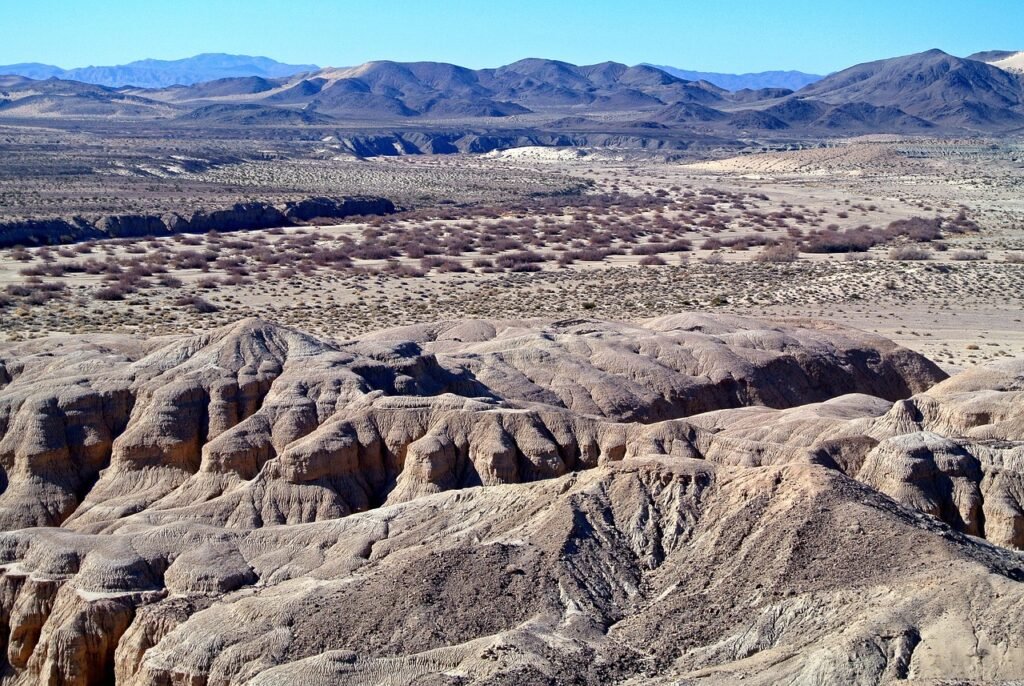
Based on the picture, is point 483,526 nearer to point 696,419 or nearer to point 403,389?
point 403,389

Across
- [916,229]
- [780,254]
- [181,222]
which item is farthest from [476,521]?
[916,229]

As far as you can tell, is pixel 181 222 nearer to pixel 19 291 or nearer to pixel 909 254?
pixel 19 291

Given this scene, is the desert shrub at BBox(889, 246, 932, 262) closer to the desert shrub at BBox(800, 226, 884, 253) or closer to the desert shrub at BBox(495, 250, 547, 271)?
the desert shrub at BBox(800, 226, 884, 253)

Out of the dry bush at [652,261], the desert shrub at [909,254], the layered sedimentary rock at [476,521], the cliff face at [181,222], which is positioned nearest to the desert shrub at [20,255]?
the cliff face at [181,222]

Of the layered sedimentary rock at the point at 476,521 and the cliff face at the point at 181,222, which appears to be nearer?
the layered sedimentary rock at the point at 476,521

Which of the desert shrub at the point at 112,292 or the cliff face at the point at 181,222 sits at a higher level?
the desert shrub at the point at 112,292

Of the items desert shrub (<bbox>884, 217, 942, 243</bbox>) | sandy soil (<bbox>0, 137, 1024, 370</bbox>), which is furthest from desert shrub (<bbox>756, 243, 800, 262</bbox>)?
desert shrub (<bbox>884, 217, 942, 243</bbox>)

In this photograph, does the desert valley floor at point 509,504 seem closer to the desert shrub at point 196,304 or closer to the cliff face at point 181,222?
the desert shrub at point 196,304
